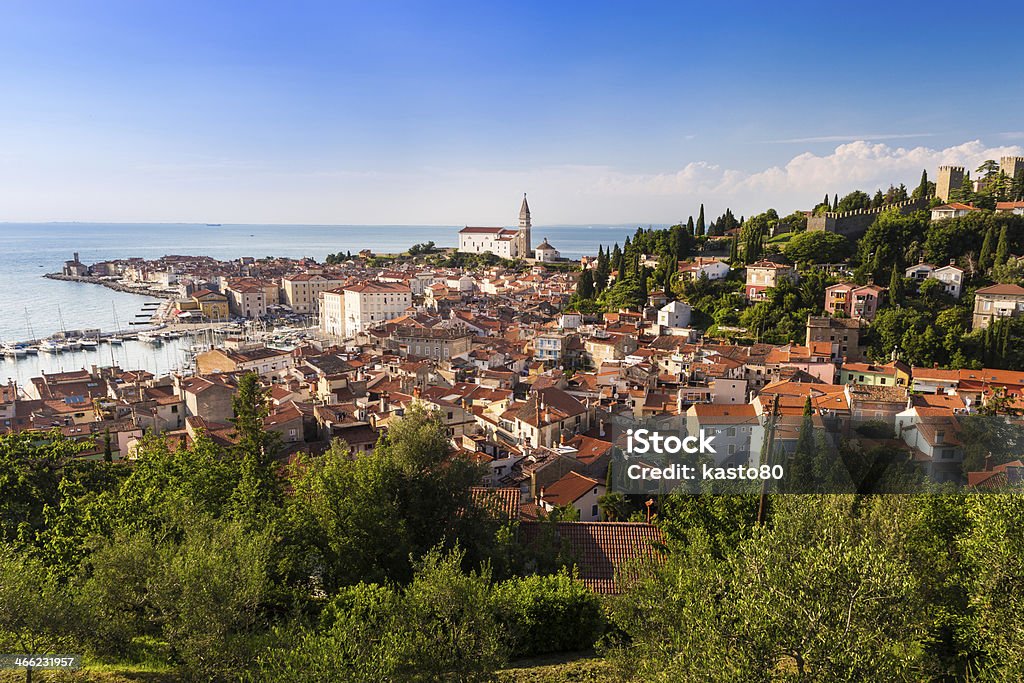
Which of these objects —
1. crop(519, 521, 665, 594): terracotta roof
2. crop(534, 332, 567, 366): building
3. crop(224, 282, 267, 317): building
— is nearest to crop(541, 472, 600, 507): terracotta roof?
crop(519, 521, 665, 594): terracotta roof

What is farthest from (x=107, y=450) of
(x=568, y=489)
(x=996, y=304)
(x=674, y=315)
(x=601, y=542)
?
(x=996, y=304)

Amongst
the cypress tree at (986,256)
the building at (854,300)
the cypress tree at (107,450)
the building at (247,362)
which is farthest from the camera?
the cypress tree at (986,256)

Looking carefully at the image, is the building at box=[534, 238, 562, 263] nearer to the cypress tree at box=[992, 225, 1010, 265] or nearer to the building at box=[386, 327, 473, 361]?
the building at box=[386, 327, 473, 361]

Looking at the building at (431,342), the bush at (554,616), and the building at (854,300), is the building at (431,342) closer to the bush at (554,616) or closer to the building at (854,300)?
the building at (854,300)

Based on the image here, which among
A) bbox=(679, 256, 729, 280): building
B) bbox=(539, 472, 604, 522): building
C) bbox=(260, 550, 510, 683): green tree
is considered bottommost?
bbox=(539, 472, 604, 522): building

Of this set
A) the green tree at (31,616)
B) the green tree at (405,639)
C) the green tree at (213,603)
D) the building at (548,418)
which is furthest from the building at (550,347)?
the green tree at (31,616)

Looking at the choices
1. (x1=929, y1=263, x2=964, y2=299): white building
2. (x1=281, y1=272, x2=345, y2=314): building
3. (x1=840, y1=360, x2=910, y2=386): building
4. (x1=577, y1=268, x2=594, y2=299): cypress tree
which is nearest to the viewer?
(x1=840, y1=360, x2=910, y2=386): building
